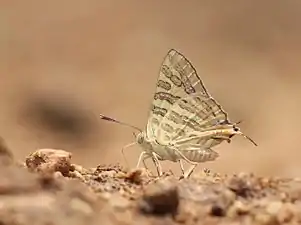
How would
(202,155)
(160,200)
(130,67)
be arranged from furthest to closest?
(130,67), (202,155), (160,200)

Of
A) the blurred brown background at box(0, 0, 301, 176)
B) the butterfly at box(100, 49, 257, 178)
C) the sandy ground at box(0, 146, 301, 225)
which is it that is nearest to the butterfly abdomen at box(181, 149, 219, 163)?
the butterfly at box(100, 49, 257, 178)

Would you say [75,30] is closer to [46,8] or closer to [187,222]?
[46,8]

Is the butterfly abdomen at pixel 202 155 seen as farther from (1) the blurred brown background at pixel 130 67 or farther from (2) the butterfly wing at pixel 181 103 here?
(1) the blurred brown background at pixel 130 67

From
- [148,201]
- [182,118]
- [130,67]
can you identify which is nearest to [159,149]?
[182,118]

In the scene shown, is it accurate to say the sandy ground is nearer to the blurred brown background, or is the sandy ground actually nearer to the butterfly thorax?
the butterfly thorax

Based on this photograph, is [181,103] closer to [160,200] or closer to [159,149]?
[159,149]

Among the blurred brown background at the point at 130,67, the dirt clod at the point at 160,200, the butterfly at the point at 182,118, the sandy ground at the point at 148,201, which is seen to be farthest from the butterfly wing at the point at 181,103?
the blurred brown background at the point at 130,67
